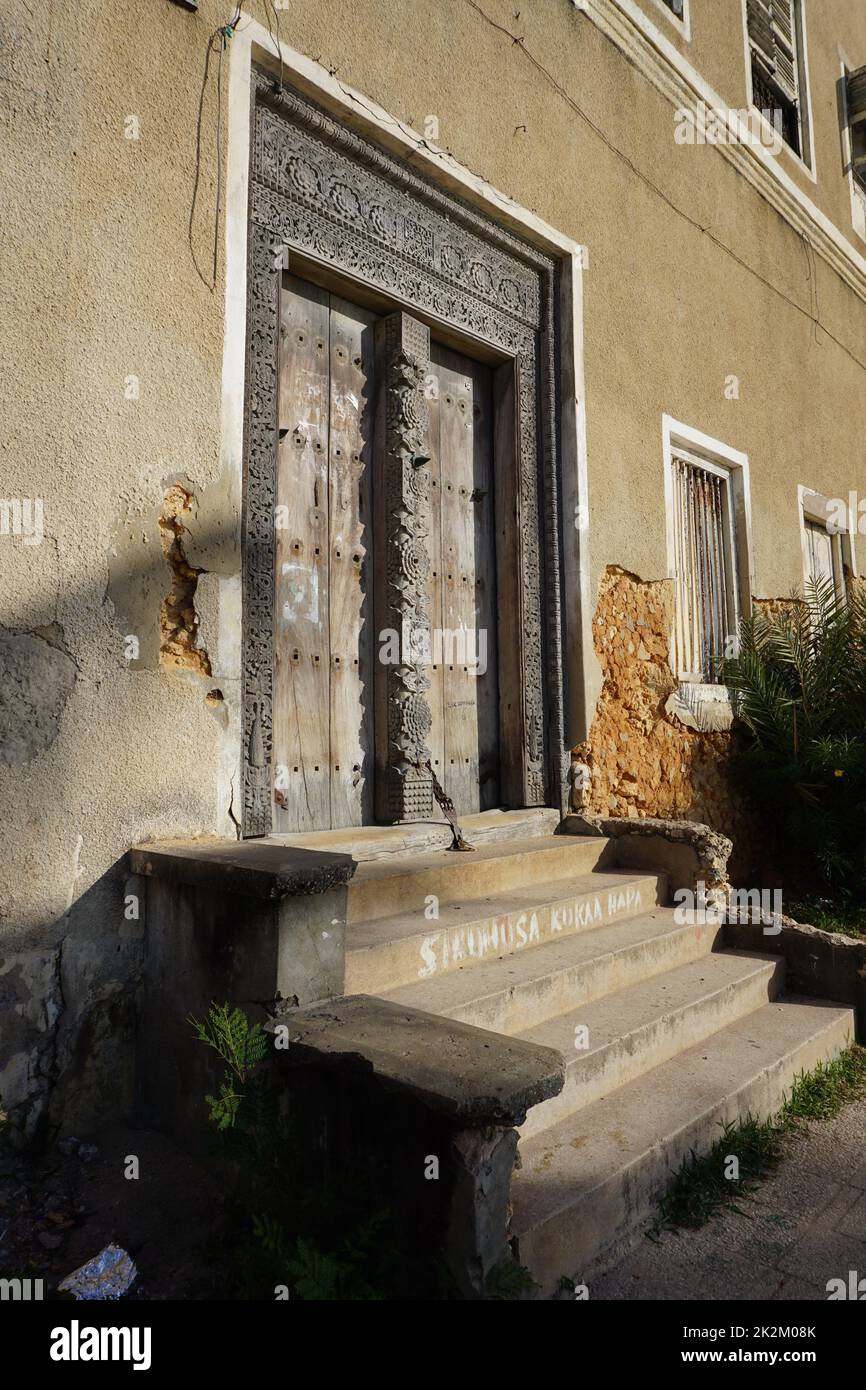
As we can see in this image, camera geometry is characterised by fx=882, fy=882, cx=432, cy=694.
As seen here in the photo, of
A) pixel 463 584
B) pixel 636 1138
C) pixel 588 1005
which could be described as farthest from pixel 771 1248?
pixel 463 584

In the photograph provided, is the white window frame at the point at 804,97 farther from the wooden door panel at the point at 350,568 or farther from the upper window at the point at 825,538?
the wooden door panel at the point at 350,568

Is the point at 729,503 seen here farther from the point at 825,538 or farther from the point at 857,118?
the point at 857,118

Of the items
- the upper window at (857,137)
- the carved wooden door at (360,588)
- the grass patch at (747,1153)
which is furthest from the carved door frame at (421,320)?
the upper window at (857,137)

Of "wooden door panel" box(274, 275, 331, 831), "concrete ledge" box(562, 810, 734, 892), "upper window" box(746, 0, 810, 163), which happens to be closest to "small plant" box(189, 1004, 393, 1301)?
"wooden door panel" box(274, 275, 331, 831)

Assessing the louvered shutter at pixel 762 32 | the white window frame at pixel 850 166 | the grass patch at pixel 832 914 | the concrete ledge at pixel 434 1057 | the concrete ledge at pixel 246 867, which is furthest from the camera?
the white window frame at pixel 850 166

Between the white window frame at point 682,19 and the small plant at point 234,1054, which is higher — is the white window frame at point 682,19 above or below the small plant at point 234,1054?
above

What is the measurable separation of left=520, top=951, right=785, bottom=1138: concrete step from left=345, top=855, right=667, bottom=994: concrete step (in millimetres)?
346

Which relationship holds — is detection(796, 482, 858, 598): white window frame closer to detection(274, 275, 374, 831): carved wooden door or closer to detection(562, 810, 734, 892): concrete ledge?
detection(562, 810, 734, 892): concrete ledge

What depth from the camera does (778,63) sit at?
7.36m

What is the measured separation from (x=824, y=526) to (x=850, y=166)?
3.66 metres

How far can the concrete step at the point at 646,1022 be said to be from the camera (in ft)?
8.52

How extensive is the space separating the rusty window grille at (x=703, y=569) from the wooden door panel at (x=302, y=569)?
108 inches
